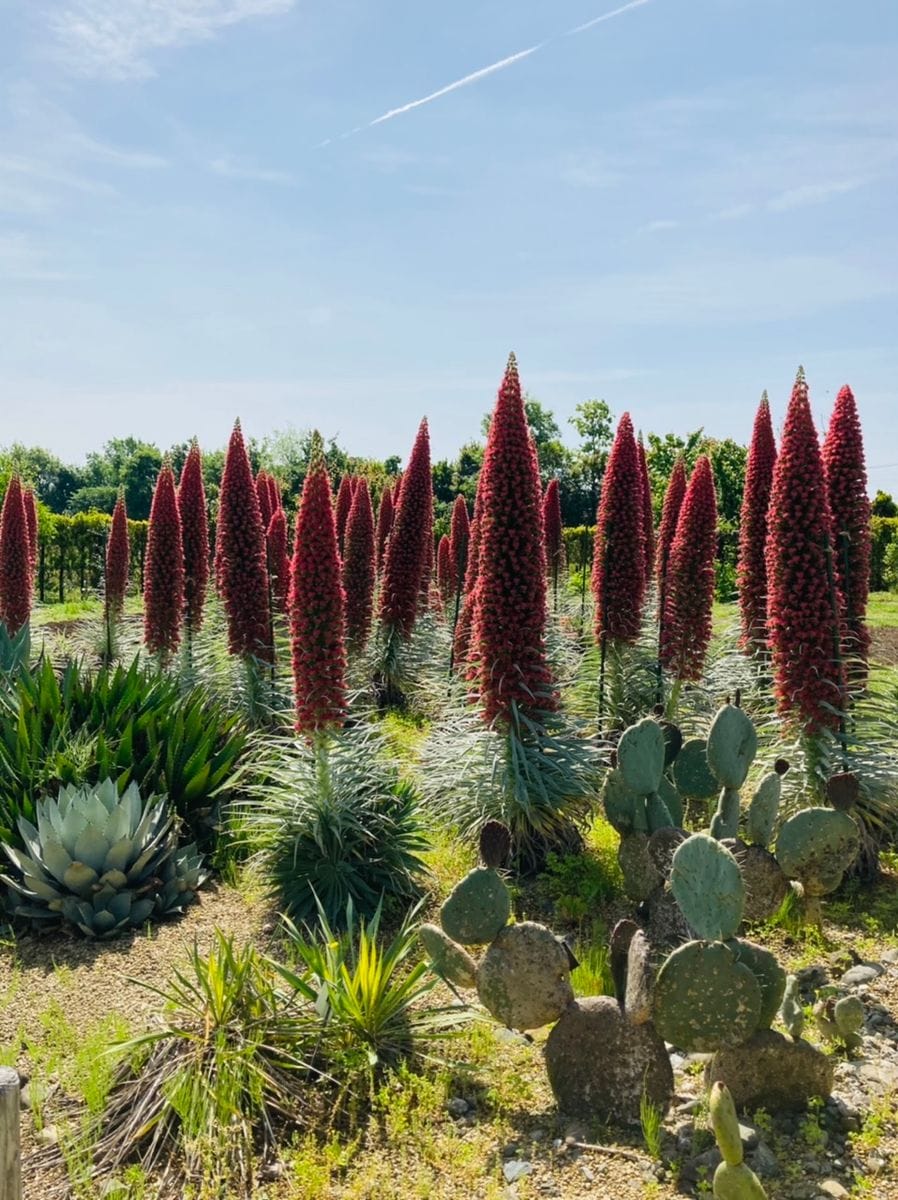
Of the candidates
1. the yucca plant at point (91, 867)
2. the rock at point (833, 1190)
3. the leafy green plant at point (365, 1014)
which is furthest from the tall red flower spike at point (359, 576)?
the rock at point (833, 1190)

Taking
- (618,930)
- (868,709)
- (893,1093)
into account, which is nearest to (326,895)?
(618,930)

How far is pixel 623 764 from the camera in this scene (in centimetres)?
488

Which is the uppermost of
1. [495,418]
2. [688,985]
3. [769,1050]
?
[495,418]

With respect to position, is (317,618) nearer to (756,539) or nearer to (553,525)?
(756,539)

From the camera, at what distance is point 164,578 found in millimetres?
8906

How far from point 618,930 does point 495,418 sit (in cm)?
331

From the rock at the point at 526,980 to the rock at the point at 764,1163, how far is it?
781mm

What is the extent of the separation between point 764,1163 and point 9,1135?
7.64 feet

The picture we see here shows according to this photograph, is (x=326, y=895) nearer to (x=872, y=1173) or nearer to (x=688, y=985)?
(x=688, y=985)

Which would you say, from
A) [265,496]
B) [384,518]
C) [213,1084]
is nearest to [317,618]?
[213,1084]

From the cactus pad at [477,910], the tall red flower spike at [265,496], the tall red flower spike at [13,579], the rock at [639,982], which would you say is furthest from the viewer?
the tall red flower spike at [265,496]

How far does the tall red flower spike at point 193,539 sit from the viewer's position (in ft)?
30.8

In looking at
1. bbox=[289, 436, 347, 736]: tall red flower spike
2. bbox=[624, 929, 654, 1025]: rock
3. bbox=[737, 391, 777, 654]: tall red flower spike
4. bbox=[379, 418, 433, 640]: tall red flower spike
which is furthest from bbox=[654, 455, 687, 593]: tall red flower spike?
bbox=[624, 929, 654, 1025]: rock

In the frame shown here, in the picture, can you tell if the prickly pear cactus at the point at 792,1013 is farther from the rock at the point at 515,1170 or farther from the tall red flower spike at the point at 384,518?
the tall red flower spike at the point at 384,518
